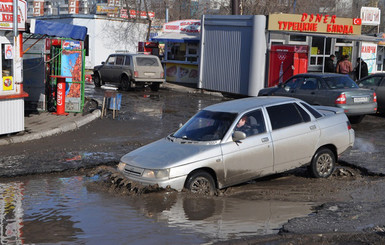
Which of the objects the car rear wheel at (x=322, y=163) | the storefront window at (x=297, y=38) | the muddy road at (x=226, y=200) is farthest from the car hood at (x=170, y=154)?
the storefront window at (x=297, y=38)

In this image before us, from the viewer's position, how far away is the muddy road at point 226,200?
6.29 m

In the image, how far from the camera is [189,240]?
241 inches

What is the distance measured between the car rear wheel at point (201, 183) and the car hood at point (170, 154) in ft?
0.88

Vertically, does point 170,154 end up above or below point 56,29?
below

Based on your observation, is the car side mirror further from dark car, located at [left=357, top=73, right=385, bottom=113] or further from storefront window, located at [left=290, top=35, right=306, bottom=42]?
storefront window, located at [left=290, top=35, right=306, bottom=42]

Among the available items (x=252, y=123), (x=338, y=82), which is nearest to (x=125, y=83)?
(x=338, y=82)

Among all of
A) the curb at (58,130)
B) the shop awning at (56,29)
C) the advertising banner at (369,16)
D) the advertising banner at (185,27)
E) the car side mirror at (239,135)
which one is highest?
the advertising banner at (369,16)

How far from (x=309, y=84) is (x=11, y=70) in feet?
29.2

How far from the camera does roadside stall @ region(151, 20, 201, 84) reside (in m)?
29.1

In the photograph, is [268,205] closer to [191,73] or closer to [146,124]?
[146,124]

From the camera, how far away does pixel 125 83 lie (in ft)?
86.2

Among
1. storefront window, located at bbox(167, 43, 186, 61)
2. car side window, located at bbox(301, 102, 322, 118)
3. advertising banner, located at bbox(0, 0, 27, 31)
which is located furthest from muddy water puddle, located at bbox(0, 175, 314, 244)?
storefront window, located at bbox(167, 43, 186, 61)

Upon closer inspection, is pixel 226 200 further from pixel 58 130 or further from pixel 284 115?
pixel 58 130

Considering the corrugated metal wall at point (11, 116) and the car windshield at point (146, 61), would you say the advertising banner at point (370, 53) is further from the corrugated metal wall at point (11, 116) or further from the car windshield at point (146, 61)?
the corrugated metal wall at point (11, 116)
